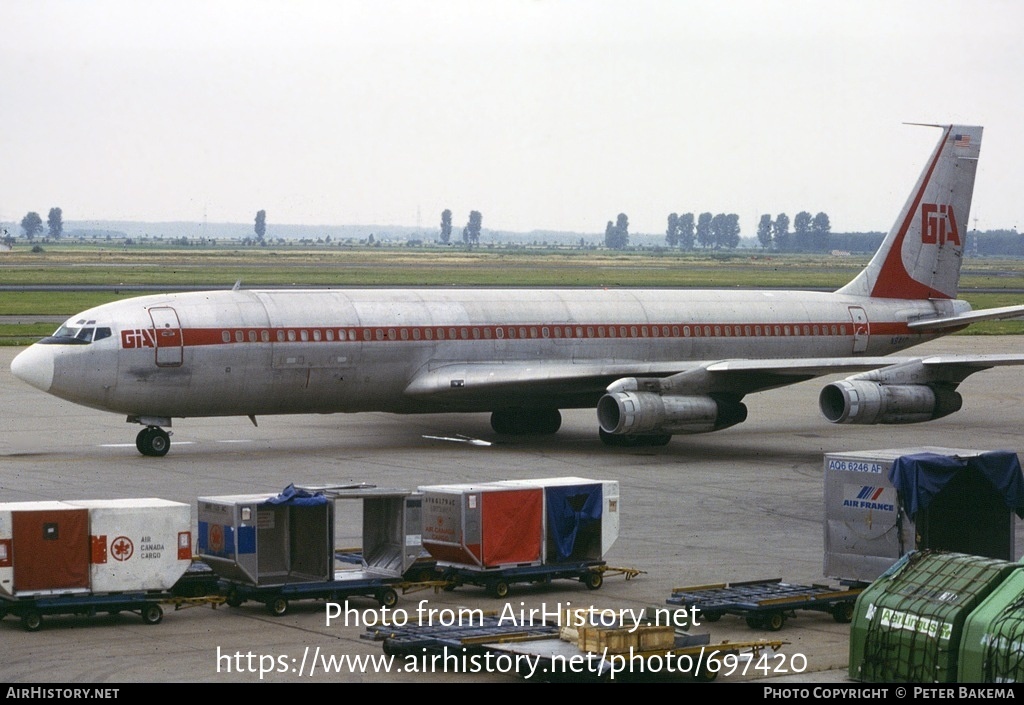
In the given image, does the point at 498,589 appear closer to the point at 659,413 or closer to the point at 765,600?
the point at 765,600

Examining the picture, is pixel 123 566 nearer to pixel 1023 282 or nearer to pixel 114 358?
pixel 114 358

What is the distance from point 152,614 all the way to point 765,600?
780cm

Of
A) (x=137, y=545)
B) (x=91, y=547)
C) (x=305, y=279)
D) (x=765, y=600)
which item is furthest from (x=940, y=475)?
(x=305, y=279)

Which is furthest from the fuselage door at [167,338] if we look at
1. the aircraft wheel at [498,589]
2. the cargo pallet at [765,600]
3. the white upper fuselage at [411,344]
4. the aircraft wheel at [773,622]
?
the aircraft wheel at [773,622]

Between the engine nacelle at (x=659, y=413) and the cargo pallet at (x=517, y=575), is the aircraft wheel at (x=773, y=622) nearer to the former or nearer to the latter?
the cargo pallet at (x=517, y=575)

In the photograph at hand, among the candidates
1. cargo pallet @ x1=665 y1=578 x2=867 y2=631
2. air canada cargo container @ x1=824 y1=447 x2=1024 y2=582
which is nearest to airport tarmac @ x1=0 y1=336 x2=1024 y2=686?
cargo pallet @ x1=665 y1=578 x2=867 y2=631

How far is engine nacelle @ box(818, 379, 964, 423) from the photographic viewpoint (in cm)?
3481

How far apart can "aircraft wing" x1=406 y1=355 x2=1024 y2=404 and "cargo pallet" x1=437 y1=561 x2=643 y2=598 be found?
15022 millimetres

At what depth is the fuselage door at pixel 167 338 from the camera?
111 ft

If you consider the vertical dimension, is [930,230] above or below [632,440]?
above

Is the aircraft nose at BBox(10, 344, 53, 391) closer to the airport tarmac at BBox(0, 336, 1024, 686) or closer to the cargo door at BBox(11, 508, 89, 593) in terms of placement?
the airport tarmac at BBox(0, 336, 1024, 686)

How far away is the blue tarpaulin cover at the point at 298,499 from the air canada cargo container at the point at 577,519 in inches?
108

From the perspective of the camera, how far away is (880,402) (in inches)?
1377

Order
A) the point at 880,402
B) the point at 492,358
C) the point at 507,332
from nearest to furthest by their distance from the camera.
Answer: the point at 880,402
the point at 492,358
the point at 507,332
